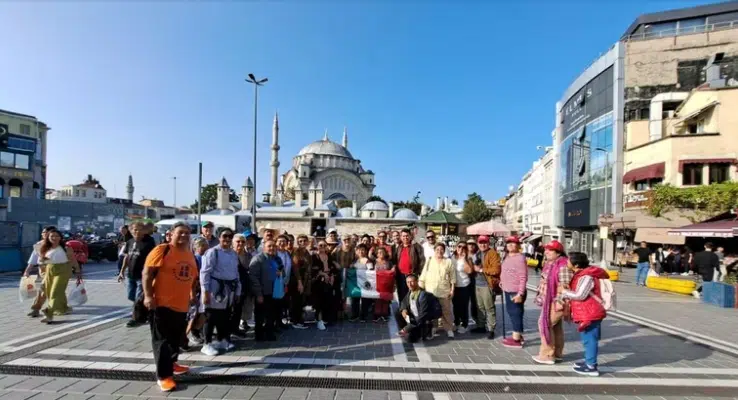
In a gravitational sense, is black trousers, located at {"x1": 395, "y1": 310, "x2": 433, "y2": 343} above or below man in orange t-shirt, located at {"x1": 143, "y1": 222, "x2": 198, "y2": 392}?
Result: below

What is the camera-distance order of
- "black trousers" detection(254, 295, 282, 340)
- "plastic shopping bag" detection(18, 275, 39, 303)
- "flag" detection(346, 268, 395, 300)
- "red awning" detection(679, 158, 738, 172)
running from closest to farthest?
1. "black trousers" detection(254, 295, 282, 340)
2. "plastic shopping bag" detection(18, 275, 39, 303)
3. "flag" detection(346, 268, 395, 300)
4. "red awning" detection(679, 158, 738, 172)

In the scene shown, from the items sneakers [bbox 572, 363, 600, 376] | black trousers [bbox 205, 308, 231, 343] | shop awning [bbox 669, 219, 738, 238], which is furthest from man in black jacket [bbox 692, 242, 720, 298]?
black trousers [bbox 205, 308, 231, 343]

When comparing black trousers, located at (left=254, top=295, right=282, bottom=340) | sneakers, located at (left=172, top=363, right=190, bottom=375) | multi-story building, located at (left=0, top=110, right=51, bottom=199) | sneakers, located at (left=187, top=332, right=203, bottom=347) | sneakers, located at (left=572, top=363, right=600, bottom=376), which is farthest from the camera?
multi-story building, located at (left=0, top=110, right=51, bottom=199)

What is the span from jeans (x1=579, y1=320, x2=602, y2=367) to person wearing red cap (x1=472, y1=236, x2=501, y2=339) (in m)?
1.76

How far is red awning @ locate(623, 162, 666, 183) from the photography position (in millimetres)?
21453

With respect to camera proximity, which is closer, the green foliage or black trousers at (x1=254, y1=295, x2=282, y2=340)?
black trousers at (x1=254, y1=295, x2=282, y2=340)

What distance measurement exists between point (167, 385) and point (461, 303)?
4828mm

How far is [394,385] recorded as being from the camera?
4.60 metres

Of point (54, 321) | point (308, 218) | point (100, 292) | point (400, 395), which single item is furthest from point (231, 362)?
point (308, 218)

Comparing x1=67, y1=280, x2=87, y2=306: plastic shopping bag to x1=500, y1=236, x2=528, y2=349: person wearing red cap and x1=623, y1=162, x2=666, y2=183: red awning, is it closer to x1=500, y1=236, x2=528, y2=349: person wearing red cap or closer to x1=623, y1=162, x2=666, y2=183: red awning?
x1=500, y1=236, x2=528, y2=349: person wearing red cap

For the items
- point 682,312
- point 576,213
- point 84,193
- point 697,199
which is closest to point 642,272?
point 682,312

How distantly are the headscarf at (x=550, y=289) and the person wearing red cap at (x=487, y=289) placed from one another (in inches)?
50.5

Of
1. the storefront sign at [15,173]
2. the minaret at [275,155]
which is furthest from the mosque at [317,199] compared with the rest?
the storefront sign at [15,173]

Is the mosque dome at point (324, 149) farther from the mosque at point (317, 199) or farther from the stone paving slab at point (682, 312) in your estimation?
the stone paving slab at point (682, 312)
